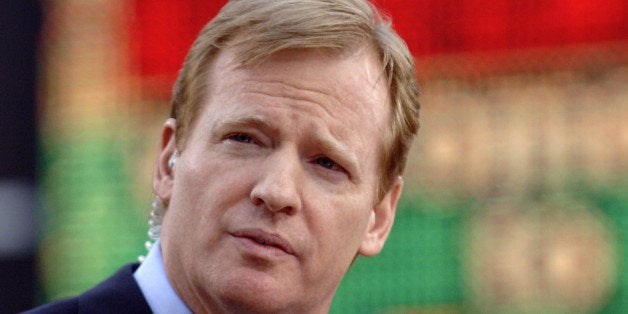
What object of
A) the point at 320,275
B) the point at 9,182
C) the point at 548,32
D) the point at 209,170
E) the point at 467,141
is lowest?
the point at 9,182

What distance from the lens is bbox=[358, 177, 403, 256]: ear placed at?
2685 mm

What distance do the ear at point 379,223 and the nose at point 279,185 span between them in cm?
33

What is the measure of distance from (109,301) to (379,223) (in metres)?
0.63

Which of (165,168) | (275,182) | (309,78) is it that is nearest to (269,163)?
(275,182)

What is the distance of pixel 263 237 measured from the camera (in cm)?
233

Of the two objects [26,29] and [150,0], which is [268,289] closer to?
[150,0]

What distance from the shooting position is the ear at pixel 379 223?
2.68m

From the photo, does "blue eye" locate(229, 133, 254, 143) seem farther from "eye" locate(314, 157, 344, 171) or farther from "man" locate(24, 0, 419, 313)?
"eye" locate(314, 157, 344, 171)

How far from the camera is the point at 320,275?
2.47m

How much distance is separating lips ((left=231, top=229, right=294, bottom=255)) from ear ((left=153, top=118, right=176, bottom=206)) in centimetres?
28

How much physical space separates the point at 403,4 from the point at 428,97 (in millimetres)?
408

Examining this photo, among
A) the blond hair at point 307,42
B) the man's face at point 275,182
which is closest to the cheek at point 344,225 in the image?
the man's face at point 275,182

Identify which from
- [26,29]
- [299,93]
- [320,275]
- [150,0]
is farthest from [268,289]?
[26,29]

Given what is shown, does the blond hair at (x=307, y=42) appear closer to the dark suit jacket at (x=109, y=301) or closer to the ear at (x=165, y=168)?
the ear at (x=165, y=168)
